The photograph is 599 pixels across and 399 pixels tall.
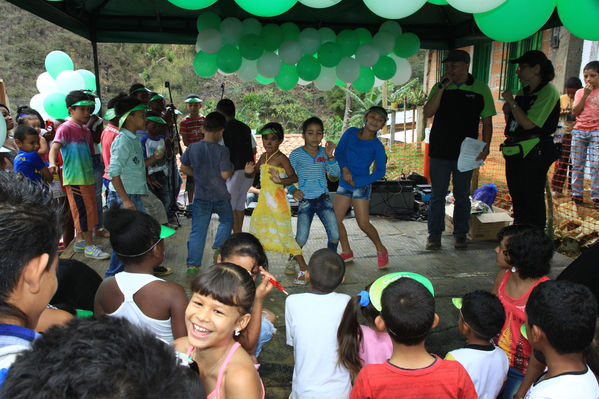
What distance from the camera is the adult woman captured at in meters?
3.68

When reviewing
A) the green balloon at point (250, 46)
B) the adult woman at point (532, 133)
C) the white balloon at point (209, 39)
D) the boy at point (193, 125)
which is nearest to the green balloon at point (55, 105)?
the boy at point (193, 125)

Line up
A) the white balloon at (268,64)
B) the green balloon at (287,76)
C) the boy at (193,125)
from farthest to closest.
Answer: the boy at (193,125), the green balloon at (287,76), the white balloon at (268,64)

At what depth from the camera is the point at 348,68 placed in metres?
5.46

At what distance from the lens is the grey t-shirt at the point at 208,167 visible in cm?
390

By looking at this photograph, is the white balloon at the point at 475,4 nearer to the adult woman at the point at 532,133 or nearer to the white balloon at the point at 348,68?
the adult woman at the point at 532,133

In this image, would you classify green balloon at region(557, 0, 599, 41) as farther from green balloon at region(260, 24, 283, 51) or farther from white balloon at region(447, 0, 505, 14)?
green balloon at region(260, 24, 283, 51)

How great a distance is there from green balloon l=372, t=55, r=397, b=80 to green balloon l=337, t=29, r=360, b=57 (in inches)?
17.9

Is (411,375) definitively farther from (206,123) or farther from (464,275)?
(206,123)

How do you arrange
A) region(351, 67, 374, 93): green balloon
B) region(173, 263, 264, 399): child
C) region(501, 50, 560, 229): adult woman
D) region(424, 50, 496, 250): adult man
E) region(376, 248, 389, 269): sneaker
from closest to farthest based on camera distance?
region(173, 263, 264, 399): child
region(501, 50, 560, 229): adult woman
region(376, 248, 389, 269): sneaker
region(424, 50, 496, 250): adult man
region(351, 67, 374, 93): green balloon

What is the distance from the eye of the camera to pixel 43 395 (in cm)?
60

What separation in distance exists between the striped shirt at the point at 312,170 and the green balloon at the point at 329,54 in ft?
5.84

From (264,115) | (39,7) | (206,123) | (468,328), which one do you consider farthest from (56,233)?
(264,115)

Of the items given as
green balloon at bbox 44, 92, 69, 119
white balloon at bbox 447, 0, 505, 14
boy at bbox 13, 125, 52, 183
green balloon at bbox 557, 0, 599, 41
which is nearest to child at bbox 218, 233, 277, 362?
white balloon at bbox 447, 0, 505, 14

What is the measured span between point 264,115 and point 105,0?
67.2 feet
